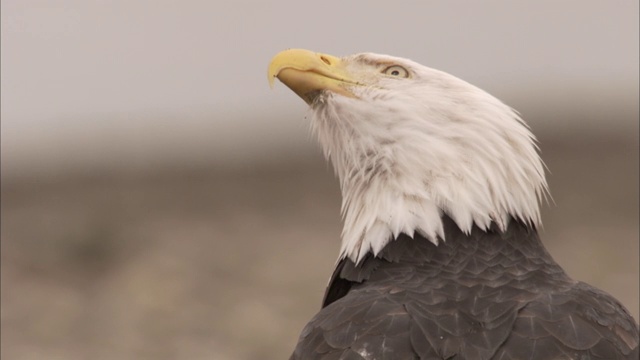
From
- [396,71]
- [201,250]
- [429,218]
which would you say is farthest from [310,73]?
[201,250]

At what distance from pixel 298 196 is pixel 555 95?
17.1ft

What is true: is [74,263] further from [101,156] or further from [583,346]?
[583,346]

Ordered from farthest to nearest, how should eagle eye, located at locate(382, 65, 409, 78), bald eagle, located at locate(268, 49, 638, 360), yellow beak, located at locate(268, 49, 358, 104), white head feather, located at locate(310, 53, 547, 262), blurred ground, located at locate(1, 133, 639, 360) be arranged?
1. blurred ground, located at locate(1, 133, 639, 360)
2. eagle eye, located at locate(382, 65, 409, 78)
3. yellow beak, located at locate(268, 49, 358, 104)
4. white head feather, located at locate(310, 53, 547, 262)
5. bald eagle, located at locate(268, 49, 638, 360)

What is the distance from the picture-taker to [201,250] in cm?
1883

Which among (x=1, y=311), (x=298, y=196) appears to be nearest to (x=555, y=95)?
(x=298, y=196)

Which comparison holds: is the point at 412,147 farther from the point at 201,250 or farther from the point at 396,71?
the point at 201,250

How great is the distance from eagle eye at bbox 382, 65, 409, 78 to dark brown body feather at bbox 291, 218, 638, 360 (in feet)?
2.97

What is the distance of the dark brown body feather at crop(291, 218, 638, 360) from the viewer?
6.27m

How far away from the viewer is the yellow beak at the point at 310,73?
769 centimetres

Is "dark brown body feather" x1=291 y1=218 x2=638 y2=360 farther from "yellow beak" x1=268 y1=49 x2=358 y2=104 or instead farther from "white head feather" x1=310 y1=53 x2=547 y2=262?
"yellow beak" x1=268 y1=49 x2=358 y2=104

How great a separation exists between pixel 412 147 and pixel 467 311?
1.24m

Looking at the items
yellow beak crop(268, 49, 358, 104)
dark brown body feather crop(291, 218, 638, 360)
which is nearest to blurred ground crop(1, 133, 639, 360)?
yellow beak crop(268, 49, 358, 104)

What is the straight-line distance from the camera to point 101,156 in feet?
75.9

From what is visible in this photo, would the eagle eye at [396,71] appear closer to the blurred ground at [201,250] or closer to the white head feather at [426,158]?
the white head feather at [426,158]
